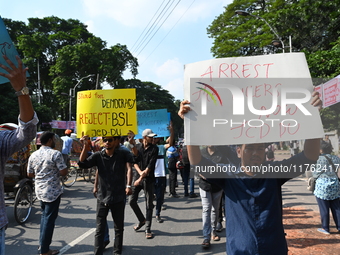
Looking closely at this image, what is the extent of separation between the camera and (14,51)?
6.99ft

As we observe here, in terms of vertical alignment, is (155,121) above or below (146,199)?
above

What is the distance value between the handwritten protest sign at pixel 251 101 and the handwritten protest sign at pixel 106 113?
211 centimetres

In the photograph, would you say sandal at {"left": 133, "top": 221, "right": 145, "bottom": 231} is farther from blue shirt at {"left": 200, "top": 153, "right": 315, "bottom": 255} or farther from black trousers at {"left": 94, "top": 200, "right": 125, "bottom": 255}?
blue shirt at {"left": 200, "top": 153, "right": 315, "bottom": 255}

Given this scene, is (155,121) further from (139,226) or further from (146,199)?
(139,226)

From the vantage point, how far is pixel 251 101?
2521 mm

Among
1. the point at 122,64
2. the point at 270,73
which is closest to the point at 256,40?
the point at 122,64

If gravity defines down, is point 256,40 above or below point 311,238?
above

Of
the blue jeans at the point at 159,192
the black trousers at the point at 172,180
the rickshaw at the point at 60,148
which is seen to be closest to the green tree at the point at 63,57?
the rickshaw at the point at 60,148

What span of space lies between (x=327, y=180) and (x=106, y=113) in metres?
4.18

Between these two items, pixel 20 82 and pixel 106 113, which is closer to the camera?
pixel 20 82

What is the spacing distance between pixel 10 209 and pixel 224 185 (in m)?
6.68

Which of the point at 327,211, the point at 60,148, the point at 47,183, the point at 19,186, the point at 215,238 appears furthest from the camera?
the point at 60,148

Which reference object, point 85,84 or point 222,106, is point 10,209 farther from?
point 85,84

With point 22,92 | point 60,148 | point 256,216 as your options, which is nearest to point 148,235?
point 256,216
